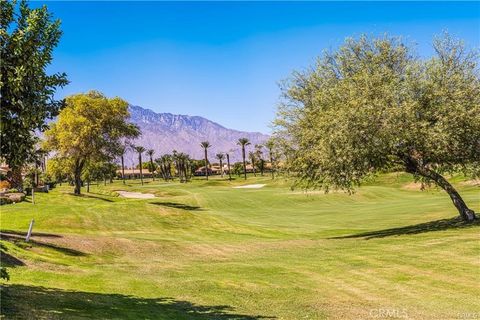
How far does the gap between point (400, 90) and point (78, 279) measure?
22.7 m

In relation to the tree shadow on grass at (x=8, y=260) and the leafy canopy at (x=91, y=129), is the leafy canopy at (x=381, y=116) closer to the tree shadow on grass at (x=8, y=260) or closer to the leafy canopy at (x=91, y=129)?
the tree shadow on grass at (x=8, y=260)

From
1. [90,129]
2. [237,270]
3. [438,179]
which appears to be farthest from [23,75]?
[90,129]

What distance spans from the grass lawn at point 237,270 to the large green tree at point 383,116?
16.6 ft

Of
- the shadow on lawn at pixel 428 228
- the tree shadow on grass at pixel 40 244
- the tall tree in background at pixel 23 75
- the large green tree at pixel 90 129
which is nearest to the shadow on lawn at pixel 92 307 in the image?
the tall tree in background at pixel 23 75

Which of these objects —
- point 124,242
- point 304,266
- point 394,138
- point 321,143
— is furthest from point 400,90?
point 124,242

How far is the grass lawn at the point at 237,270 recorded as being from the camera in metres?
16.0

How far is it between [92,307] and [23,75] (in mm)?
7399

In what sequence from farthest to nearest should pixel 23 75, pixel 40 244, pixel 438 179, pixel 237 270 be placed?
pixel 438 179 → pixel 40 244 → pixel 237 270 → pixel 23 75

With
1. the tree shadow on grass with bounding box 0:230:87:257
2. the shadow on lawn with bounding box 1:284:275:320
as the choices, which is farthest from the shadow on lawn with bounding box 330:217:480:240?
the shadow on lawn with bounding box 1:284:275:320

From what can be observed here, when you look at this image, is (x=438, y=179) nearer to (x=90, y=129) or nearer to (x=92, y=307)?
(x=92, y=307)

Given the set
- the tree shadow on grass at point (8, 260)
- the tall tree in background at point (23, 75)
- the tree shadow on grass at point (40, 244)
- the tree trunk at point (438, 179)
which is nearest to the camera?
the tall tree in background at point (23, 75)

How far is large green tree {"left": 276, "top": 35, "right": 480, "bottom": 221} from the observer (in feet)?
94.9

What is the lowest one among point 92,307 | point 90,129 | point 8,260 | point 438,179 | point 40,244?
point 92,307

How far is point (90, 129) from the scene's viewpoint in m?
64.9
